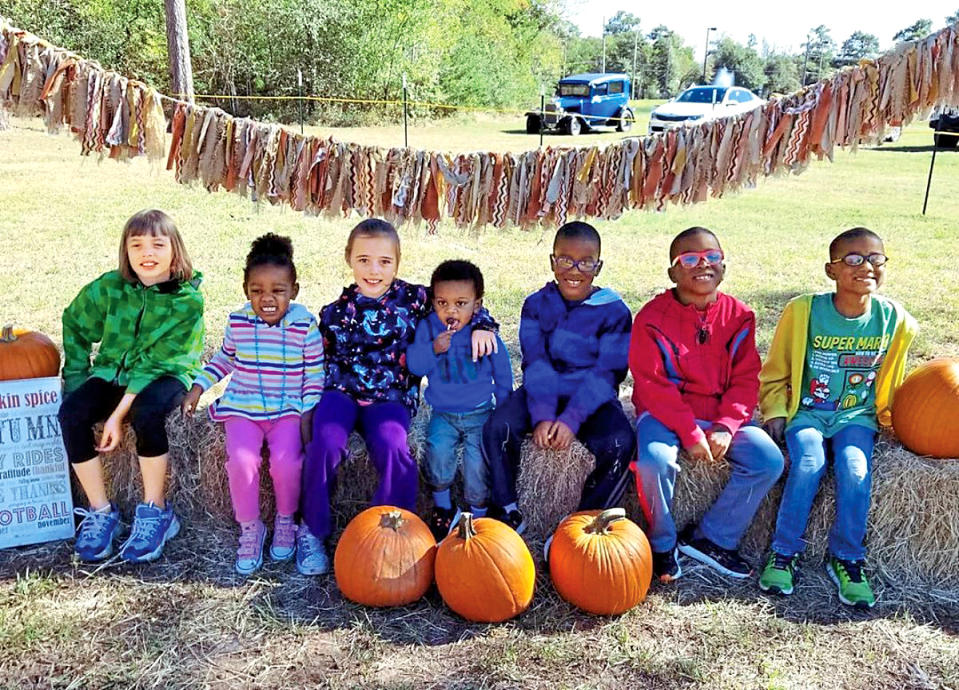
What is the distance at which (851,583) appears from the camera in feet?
9.70

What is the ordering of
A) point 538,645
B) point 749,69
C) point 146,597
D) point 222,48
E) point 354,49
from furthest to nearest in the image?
point 749,69, point 354,49, point 222,48, point 146,597, point 538,645

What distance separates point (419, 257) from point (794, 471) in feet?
18.0

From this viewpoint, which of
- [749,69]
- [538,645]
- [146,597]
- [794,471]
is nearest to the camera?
[538,645]

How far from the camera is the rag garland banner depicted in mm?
2949

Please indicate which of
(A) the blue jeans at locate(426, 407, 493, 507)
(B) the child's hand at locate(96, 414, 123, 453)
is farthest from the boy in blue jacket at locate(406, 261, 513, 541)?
(B) the child's hand at locate(96, 414, 123, 453)

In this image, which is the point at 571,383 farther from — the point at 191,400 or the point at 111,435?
the point at 111,435

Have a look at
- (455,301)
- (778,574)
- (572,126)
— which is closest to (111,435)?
(455,301)

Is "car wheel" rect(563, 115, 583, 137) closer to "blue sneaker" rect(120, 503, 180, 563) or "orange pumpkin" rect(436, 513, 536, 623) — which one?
"blue sneaker" rect(120, 503, 180, 563)

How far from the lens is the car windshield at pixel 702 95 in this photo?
2488cm

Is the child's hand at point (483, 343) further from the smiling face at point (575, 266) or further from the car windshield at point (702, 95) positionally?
the car windshield at point (702, 95)

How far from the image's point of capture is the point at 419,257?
26.3 feet

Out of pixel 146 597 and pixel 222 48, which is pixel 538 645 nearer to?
pixel 146 597

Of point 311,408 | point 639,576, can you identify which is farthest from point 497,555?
point 311,408

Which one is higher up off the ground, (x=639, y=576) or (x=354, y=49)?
(x=354, y=49)
